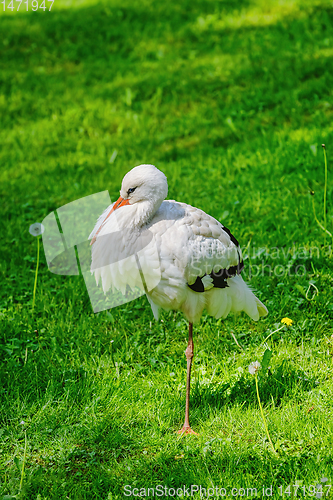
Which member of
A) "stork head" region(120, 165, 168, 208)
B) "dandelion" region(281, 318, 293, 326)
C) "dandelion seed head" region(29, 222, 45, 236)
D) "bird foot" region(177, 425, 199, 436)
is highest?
"stork head" region(120, 165, 168, 208)

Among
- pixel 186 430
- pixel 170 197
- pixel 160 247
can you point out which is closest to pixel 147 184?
pixel 160 247

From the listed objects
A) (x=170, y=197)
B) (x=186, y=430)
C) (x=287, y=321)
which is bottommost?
(x=186, y=430)

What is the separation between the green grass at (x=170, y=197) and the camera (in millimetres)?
3170

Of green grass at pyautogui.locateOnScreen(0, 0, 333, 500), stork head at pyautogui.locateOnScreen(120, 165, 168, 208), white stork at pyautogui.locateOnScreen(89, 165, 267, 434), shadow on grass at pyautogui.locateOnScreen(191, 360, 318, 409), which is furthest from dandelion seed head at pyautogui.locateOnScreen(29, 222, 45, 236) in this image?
shadow on grass at pyautogui.locateOnScreen(191, 360, 318, 409)

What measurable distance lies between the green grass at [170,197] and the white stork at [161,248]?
45 centimetres

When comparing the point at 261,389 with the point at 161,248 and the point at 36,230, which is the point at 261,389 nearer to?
the point at 161,248

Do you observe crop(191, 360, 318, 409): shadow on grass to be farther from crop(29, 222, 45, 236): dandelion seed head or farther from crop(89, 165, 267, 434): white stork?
crop(29, 222, 45, 236): dandelion seed head

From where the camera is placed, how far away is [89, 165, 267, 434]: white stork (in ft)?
10.6

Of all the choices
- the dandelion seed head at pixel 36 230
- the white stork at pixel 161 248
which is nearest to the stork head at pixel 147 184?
the white stork at pixel 161 248

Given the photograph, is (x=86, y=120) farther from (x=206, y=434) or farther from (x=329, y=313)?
(x=206, y=434)

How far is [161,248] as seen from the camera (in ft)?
10.6

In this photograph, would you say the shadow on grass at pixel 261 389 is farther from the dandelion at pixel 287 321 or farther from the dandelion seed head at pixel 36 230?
the dandelion seed head at pixel 36 230

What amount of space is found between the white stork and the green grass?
0.45 meters

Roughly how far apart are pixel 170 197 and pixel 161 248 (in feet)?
8.26
